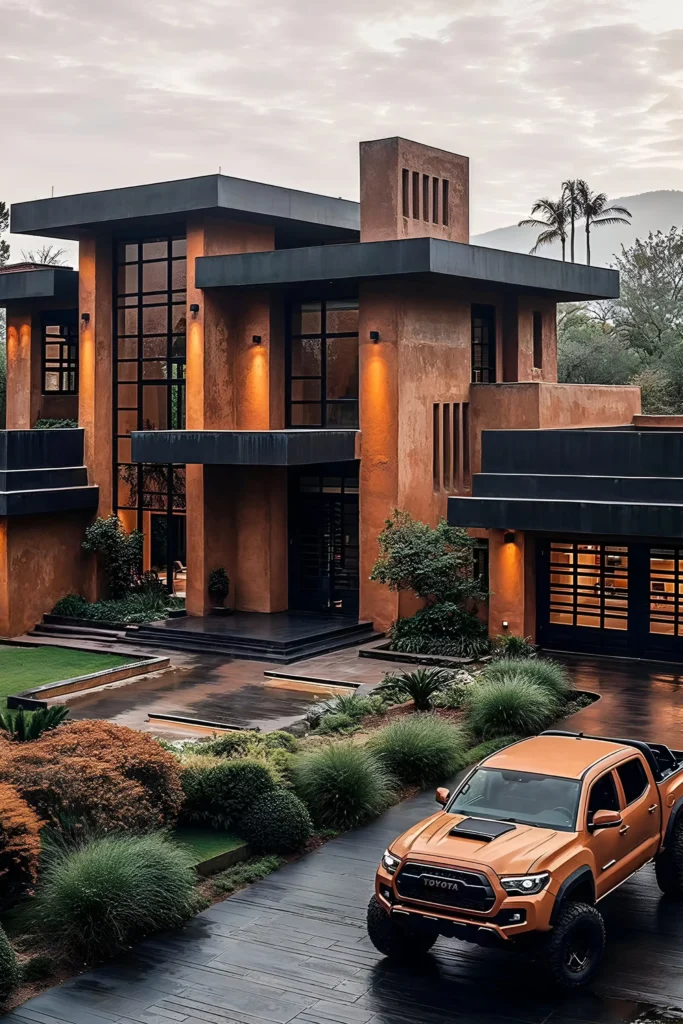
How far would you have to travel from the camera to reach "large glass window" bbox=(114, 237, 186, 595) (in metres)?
30.0

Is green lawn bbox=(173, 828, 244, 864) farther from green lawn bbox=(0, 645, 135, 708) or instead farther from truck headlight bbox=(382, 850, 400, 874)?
green lawn bbox=(0, 645, 135, 708)

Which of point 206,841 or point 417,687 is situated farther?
point 417,687

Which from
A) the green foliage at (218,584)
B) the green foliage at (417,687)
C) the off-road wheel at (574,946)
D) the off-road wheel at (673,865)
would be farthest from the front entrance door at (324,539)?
the off-road wheel at (574,946)

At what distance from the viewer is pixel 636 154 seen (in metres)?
132

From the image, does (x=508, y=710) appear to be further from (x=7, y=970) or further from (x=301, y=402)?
(x=301, y=402)

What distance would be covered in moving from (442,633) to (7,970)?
15756 millimetres

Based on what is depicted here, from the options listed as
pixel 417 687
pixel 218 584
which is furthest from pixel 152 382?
pixel 417 687

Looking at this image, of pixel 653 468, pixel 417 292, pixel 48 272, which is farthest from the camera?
pixel 48 272

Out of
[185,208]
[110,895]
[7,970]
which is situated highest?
[185,208]

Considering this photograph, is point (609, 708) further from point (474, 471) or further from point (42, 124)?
point (42, 124)

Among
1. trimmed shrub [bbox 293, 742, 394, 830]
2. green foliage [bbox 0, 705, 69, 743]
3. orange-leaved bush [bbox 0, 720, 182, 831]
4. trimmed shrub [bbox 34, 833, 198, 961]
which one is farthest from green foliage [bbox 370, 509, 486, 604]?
trimmed shrub [bbox 34, 833, 198, 961]

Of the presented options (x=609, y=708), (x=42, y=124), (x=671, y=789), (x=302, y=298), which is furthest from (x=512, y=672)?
(x=42, y=124)

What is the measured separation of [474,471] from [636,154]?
111941 mm

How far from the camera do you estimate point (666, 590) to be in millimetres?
24062
